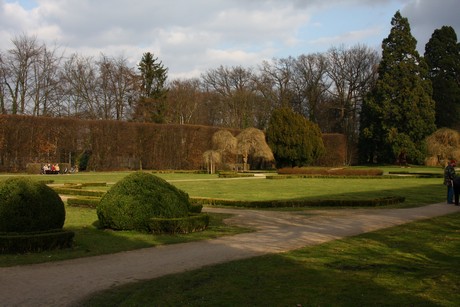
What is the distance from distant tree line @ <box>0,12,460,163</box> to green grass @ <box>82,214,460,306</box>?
42.9m

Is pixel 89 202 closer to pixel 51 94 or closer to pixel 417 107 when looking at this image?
pixel 51 94

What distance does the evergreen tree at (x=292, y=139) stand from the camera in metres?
42.7

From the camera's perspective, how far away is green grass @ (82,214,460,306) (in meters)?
5.21

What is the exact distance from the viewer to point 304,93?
6431 cm

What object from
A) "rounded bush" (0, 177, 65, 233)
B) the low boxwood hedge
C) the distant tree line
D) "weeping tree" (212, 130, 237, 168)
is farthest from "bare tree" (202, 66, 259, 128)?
"rounded bush" (0, 177, 65, 233)

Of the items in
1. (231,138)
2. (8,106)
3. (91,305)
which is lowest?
(91,305)

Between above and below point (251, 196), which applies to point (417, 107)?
above

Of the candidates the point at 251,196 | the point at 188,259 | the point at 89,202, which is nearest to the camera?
the point at 188,259

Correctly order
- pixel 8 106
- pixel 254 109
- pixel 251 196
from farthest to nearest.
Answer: pixel 254 109, pixel 8 106, pixel 251 196

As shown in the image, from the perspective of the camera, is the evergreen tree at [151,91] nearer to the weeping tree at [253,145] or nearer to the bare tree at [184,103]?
the bare tree at [184,103]

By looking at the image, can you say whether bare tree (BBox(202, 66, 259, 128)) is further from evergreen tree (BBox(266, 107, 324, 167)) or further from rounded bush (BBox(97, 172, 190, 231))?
rounded bush (BBox(97, 172, 190, 231))

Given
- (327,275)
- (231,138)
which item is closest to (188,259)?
(327,275)

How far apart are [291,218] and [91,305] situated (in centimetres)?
836

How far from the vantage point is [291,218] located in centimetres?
1289
